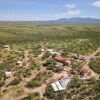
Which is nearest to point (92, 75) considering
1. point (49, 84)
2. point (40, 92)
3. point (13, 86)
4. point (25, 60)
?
point (49, 84)

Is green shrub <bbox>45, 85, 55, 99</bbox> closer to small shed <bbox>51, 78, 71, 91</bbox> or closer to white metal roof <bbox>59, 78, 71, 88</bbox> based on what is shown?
small shed <bbox>51, 78, 71, 91</bbox>

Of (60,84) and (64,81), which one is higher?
(64,81)

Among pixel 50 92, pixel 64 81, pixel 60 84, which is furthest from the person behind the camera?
pixel 64 81

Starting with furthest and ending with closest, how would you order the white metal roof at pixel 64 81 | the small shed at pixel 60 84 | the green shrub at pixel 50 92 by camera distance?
the white metal roof at pixel 64 81, the small shed at pixel 60 84, the green shrub at pixel 50 92

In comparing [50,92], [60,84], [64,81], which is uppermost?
[64,81]

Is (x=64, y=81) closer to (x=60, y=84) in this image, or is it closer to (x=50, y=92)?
(x=60, y=84)

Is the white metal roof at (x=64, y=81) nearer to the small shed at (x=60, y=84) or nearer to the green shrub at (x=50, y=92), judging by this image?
the small shed at (x=60, y=84)

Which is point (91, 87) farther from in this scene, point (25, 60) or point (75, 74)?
point (25, 60)

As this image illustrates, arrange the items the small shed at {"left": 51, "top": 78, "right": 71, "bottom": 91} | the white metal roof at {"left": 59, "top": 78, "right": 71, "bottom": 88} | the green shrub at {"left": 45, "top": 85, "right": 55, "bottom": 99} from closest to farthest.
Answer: the green shrub at {"left": 45, "top": 85, "right": 55, "bottom": 99} < the small shed at {"left": 51, "top": 78, "right": 71, "bottom": 91} < the white metal roof at {"left": 59, "top": 78, "right": 71, "bottom": 88}

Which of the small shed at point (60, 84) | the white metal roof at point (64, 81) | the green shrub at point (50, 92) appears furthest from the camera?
the white metal roof at point (64, 81)

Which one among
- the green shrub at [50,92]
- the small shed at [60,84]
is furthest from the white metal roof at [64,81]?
the green shrub at [50,92]

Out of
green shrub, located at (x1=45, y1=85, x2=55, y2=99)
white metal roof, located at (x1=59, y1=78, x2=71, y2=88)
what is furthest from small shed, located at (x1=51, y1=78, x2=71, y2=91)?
green shrub, located at (x1=45, y1=85, x2=55, y2=99)

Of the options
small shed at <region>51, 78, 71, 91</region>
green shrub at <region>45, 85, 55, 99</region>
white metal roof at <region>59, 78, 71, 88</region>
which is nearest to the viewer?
green shrub at <region>45, 85, 55, 99</region>

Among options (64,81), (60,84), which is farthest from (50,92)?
(64,81)
